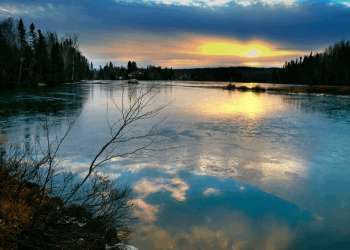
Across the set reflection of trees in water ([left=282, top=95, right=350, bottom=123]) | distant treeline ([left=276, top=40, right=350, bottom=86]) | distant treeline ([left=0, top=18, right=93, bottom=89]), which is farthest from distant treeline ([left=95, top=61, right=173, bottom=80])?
reflection of trees in water ([left=282, top=95, right=350, bottom=123])

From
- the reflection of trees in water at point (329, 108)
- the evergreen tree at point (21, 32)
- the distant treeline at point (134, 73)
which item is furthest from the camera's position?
the distant treeline at point (134, 73)

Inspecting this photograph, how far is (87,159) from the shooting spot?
22.5 feet

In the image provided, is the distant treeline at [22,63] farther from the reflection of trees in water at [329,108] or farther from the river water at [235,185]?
the reflection of trees in water at [329,108]

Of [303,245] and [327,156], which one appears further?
[327,156]

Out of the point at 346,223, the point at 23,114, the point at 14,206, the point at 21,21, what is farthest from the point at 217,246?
the point at 21,21

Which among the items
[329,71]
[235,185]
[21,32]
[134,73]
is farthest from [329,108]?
[134,73]

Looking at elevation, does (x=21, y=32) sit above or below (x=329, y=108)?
above

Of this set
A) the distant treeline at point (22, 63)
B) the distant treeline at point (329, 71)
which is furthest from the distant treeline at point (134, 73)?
the distant treeline at point (22, 63)

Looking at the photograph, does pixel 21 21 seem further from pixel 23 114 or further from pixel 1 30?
pixel 23 114

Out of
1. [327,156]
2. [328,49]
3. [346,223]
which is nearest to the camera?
[346,223]

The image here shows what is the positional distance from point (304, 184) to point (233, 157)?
214 cm

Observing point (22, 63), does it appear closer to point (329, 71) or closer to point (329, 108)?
point (329, 108)

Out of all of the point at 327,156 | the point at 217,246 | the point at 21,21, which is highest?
the point at 21,21

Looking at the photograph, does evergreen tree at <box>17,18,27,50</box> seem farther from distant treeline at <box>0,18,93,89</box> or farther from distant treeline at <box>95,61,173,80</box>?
distant treeline at <box>95,61,173,80</box>
